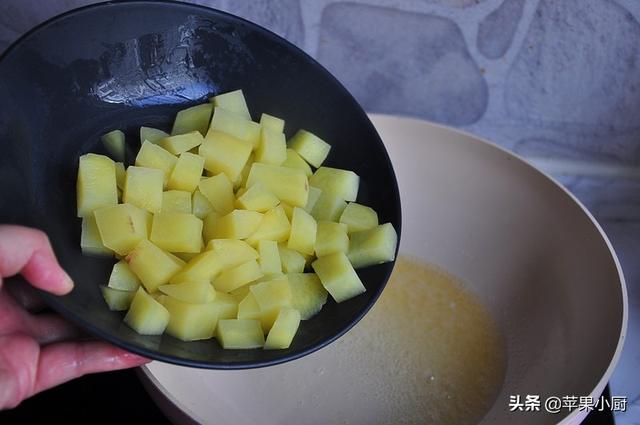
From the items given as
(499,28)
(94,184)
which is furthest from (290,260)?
(499,28)

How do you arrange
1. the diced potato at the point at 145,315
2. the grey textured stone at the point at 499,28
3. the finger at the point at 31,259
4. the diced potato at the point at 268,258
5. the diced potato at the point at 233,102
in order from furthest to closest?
1. the grey textured stone at the point at 499,28
2. the diced potato at the point at 233,102
3. the diced potato at the point at 268,258
4. the diced potato at the point at 145,315
5. the finger at the point at 31,259

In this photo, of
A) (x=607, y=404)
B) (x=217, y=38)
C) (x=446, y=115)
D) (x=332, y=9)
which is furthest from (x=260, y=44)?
(x=607, y=404)

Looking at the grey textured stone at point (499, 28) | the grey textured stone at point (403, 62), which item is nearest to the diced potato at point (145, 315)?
the grey textured stone at point (403, 62)

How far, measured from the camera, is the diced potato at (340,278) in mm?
838

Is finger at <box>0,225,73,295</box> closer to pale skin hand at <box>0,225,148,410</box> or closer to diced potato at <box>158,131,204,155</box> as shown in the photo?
pale skin hand at <box>0,225,148,410</box>

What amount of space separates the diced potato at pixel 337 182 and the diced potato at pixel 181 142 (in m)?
0.17

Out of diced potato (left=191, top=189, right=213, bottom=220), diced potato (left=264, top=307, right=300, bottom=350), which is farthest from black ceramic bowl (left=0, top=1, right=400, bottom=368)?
diced potato (left=191, top=189, right=213, bottom=220)

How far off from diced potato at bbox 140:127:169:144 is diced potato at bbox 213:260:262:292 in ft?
0.69

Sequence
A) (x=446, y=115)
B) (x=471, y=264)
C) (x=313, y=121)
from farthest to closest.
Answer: (x=446, y=115), (x=471, y=264), (x=313, y=121)

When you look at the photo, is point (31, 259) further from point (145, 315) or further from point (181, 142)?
point (181, 142)

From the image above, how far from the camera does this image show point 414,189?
3.83ft

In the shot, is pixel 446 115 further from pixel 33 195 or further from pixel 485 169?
pixel 33 195

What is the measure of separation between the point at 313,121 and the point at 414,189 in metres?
0.25

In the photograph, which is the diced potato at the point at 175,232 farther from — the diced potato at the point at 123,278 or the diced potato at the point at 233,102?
the diced potato at the point at 233,102
